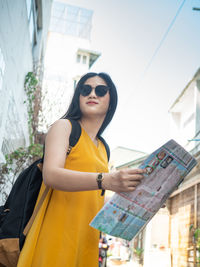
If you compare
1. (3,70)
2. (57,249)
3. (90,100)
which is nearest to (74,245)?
(57,249)

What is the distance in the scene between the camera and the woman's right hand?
1.26 metres

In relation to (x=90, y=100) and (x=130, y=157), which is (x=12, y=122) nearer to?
(x=90, y=100)

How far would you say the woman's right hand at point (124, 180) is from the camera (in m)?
1.26

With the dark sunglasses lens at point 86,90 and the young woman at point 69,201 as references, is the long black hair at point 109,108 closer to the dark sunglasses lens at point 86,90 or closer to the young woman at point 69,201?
the dark sunglasses lens at point 86,90

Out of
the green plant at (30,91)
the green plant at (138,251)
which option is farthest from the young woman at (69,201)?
the green plant at (138,251)

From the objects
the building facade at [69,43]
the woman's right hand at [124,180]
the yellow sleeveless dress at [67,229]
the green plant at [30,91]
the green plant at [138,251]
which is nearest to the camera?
the woman's right hand at [124,180]

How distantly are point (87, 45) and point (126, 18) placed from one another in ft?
46.5

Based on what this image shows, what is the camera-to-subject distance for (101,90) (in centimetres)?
191

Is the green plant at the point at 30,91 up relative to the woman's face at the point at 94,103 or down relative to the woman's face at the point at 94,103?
up

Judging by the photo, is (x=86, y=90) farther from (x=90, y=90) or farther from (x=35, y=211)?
(x=35, y=211)

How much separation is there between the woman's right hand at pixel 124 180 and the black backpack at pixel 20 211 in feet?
1.14

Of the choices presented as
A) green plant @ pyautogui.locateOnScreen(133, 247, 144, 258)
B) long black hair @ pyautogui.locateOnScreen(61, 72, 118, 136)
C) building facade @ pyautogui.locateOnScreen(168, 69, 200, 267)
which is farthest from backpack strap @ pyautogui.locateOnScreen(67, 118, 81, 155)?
green plant @ pyautogui.locateOnScreen(133, 247, 144, 258)

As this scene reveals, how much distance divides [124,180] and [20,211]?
59 centimetres

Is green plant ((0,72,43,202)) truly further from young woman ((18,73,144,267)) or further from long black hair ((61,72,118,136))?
young woman ((18,73,144,267))
